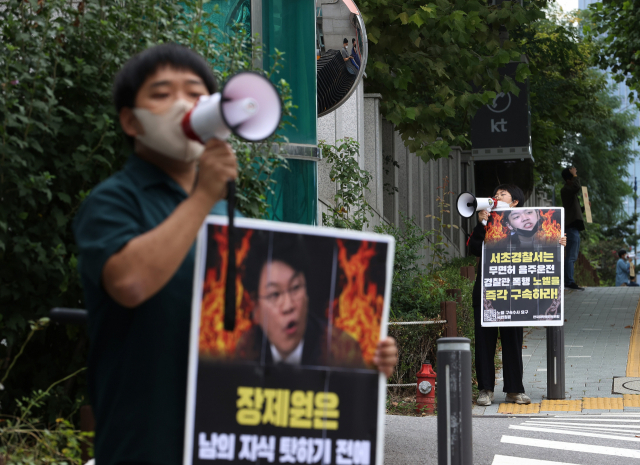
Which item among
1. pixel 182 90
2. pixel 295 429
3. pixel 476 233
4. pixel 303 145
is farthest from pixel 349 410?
pixel 476 233

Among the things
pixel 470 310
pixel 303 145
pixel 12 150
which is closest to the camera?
pixel 12 150

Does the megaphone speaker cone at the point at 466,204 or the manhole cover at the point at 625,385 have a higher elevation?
the megaphone speaker cone at the point at 466,204

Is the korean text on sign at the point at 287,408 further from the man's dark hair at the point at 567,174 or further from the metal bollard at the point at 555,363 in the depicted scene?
the man's dark hair at the point at 567,174

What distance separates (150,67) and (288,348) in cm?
74

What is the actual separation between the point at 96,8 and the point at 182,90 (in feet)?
9.68

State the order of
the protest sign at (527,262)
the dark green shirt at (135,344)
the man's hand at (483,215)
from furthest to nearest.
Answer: the protest sign at (527,262) → the man's hand at (483,215) → the dark green shirt at (135,344)

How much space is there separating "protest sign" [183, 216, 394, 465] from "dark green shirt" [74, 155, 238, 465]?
5 cm

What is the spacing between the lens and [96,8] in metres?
4.93

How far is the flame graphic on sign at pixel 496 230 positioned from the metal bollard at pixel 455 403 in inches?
190

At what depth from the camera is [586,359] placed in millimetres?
12555

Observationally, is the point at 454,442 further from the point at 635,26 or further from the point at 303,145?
the point at 635,26

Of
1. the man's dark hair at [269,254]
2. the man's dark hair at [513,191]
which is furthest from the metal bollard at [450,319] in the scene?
the man's dark hair at [269,254]

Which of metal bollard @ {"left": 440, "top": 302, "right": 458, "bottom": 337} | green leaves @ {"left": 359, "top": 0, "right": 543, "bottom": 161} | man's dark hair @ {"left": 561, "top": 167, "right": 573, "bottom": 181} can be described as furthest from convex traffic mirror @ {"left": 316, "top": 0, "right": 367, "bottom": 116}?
man's dark hair @ {"left": 561, "top": 167, "right": 573, "bottom": 181}

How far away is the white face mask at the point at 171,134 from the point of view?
215 cm
